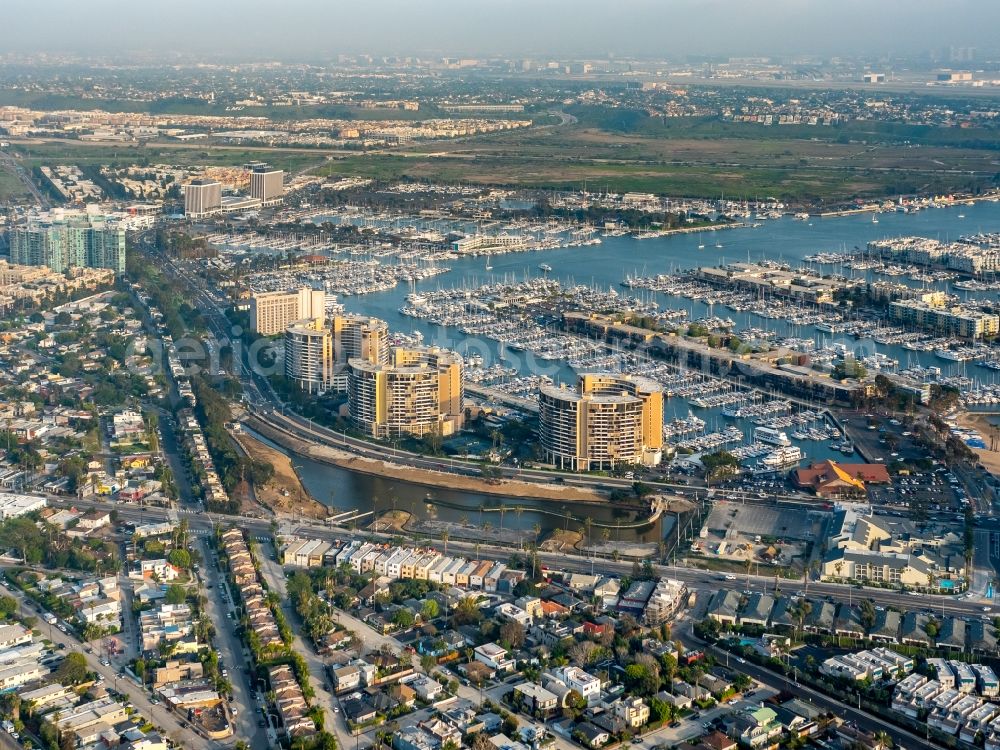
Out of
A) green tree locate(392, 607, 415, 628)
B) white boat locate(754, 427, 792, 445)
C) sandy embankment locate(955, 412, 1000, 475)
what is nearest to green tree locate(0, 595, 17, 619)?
green tree locate(392, 607, 415, 628)

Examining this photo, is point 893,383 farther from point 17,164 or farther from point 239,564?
point 17,164

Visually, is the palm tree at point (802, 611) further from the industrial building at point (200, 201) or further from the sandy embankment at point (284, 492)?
the industrial building at point (200, 201)

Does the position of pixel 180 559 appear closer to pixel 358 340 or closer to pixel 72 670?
pixel 72 670

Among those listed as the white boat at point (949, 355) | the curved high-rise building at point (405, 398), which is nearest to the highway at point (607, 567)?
the curved high-rise building at point (405, 398)

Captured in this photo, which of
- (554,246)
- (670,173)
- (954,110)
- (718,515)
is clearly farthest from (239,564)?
(954,110)

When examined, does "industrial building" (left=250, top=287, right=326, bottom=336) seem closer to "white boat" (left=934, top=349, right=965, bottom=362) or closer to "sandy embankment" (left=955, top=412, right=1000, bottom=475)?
"white boat" (left=934, top=349, right=965, bottom=362)
